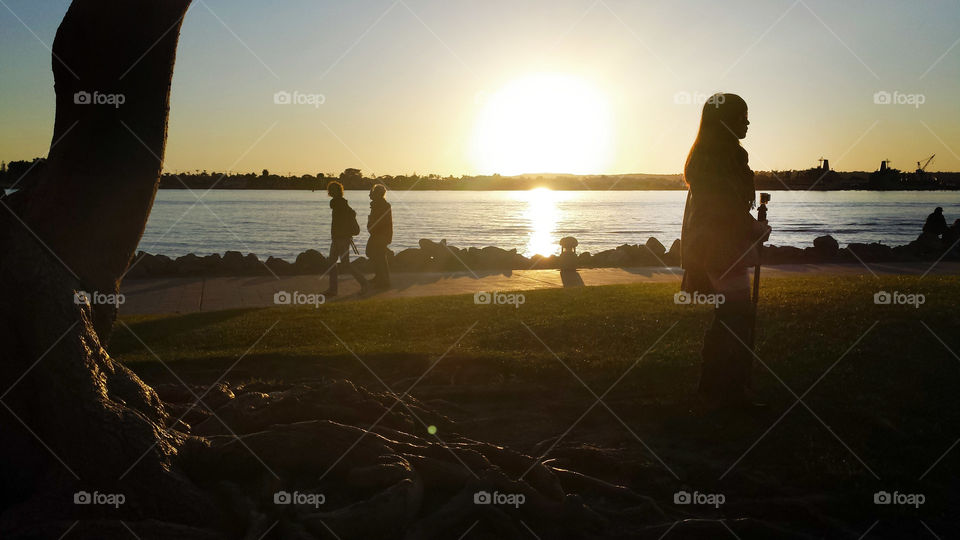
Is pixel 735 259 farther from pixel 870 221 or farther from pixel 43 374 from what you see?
pixel 870 221

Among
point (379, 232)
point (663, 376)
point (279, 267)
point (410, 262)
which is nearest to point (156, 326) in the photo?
point (379, 232)

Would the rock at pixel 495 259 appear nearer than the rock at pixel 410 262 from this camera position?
No

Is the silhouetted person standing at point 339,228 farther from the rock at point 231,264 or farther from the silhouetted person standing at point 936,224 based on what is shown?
the silhouetted person standing at point 936,224

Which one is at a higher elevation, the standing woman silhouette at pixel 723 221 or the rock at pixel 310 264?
the standing woman silhouette at pixel 723 221

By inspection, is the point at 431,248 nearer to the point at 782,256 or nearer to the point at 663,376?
the point at 782,256

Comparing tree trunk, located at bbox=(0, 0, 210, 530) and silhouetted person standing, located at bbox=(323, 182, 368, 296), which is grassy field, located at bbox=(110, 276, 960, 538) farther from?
silhouetted person standing, located at bbox=(323, 182, 368, 296)

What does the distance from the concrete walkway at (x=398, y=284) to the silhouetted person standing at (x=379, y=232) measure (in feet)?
1.54

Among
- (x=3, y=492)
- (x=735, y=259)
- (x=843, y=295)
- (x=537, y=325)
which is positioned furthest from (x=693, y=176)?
(x=843, y=295)

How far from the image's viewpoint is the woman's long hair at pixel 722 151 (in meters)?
6.06

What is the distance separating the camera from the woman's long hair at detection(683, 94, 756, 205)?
19.9ft

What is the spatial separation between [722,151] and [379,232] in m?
11.2

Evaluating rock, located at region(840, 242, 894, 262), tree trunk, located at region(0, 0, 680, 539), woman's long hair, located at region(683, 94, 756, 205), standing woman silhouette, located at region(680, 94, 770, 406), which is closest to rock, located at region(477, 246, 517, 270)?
rock, located at region(840, 242, 894, 262)

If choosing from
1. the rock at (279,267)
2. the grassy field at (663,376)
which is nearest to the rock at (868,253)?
the grassy field at (663,376)

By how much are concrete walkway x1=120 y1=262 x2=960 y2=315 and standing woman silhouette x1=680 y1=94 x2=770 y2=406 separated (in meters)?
9.38
